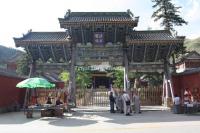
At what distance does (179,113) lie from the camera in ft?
73.4

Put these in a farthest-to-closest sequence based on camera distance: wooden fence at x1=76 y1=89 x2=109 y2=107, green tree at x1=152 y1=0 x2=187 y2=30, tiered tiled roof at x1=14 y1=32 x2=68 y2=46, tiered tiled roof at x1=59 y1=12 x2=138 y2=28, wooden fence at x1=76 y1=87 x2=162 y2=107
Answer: green tree at x1=152 y1=0 x2=187 y2=30, wooden fence at x1=76 y1=89 x2=109 y2=107, wooden fence at x1=76 y1=87 x2=162 y2=107, tiered tiled roof at x1=14 y1=32 x2=68 y2=46, tiered tiled roof at x1=59 y1=12 x2=138 y2=28

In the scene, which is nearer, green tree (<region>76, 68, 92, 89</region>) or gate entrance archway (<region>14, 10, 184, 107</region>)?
gate entrance archway (<region>14, 10, 184, 107</region>)

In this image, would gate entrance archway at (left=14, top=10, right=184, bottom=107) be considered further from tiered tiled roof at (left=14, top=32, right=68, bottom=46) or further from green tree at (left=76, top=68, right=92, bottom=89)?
green tree at (left=76, top=68, right=92, bottom=89)

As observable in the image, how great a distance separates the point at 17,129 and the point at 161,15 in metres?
34.5

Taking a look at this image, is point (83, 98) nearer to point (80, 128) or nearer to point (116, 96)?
point (116, 96)

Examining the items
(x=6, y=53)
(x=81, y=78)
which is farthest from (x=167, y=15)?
(x=6, y=53)

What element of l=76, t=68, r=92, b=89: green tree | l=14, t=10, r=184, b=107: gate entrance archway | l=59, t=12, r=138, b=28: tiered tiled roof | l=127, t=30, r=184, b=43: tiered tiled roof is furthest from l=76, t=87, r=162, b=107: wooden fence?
l=76, t=68, r=92, b=89: green tree

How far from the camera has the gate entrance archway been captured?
25625 millimetres

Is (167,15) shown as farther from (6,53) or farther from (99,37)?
(6,53)

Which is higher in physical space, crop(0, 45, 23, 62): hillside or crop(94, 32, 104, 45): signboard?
crop(0, 45, 23, 62): hillside

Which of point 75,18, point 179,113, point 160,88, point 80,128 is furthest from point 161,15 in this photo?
point 80,128

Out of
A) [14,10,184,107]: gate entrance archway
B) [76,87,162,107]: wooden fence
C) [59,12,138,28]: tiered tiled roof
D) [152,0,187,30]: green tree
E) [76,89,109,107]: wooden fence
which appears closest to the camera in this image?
[59,12,138,28]: tiered tiled roof

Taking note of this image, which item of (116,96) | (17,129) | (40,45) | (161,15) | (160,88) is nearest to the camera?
(17,129)

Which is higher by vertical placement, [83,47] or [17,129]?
[83,47]
